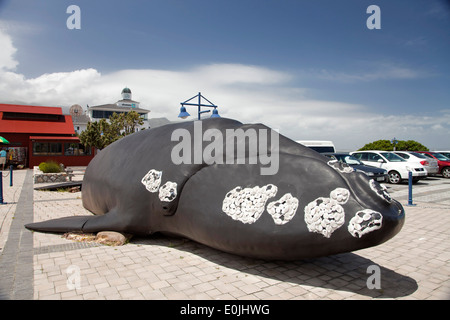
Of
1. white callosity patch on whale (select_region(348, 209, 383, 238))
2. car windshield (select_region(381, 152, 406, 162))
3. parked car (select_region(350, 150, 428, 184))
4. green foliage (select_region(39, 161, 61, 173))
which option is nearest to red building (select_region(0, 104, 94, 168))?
green foliage (select_region(39, 161, 61, 173))

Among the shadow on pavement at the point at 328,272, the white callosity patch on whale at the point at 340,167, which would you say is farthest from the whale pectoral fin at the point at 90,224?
the white callosity patch on whale at the point at 340,167

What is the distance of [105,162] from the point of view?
759 centimetres

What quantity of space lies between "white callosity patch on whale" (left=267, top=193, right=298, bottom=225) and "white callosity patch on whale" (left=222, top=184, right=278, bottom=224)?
128mm

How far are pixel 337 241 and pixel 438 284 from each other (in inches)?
75.1

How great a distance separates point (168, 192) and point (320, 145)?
16.5m

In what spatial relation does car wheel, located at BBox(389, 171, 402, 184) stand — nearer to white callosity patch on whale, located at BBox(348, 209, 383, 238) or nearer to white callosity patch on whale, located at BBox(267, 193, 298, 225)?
white callosity patch on whale, located at BBox(348, 209, 383, 238)

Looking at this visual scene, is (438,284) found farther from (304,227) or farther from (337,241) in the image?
(304,227)

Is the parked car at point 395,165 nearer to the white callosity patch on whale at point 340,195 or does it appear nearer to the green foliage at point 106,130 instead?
the white callosity patch on whale at point 340,195

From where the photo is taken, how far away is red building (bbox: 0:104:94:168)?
2766 cm

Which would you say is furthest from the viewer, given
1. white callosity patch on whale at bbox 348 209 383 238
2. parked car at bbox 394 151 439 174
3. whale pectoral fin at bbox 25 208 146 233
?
parked car at bbox 394 151 439 174

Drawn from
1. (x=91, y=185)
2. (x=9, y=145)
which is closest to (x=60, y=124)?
(x=9, y=145)
